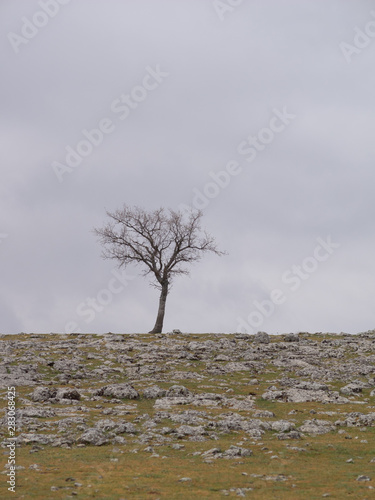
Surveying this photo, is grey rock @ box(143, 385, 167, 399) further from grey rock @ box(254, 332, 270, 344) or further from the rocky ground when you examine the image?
grey rock @ box(254, 332, 270, 344)

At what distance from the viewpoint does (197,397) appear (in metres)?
28.5

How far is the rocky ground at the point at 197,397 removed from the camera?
19391 millimetres

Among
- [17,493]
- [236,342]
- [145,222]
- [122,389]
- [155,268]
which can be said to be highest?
[145,222]

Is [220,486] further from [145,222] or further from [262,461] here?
[145,222]

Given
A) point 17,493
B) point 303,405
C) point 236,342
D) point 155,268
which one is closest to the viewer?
point 17,493

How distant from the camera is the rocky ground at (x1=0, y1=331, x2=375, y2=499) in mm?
19391

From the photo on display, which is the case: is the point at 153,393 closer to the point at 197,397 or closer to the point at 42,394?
the point at 197,397

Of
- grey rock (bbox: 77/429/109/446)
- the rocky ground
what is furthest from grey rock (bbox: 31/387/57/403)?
grey rock (bbox: 77/429/109/446)

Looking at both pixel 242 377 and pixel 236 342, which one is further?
pixel 236 342

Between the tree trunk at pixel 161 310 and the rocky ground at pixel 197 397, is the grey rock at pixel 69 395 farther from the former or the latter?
the tree trunk at pixel 161 310

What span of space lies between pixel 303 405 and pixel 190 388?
22.2 ft

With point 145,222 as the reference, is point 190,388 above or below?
below

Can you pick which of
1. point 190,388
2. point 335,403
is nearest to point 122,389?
point 190,388

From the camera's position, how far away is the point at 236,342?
4831 cm
